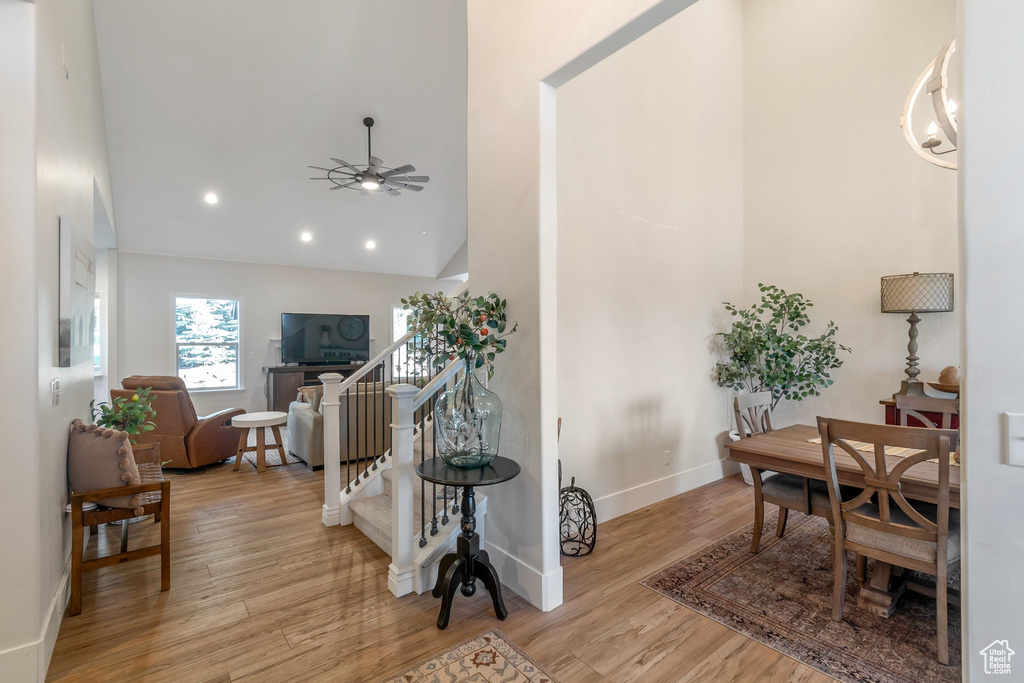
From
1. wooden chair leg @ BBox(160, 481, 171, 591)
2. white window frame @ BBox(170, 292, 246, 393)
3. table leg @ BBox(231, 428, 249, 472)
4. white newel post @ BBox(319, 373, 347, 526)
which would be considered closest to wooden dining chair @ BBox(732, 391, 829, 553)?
white newel post @ BBox(319, 373, 347, 526)

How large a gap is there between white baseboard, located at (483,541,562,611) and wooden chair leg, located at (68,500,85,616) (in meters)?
2.06

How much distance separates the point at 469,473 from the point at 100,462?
6.44 ft

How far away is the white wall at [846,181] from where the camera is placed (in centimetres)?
368

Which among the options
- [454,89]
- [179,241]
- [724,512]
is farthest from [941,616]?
[179,241]

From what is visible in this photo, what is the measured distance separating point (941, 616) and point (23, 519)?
144 inches

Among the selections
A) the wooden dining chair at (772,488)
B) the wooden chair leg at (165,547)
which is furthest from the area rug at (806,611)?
the wooden chair leg at (165,547)

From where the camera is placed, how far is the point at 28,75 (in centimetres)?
189

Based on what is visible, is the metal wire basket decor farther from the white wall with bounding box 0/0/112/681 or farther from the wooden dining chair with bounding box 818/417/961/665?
the white wall with bounding box 0/0/112/681

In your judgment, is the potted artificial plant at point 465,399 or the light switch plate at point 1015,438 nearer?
the light switch plate at point 1015,438

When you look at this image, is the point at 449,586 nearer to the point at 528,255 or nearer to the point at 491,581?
the point at 491,581

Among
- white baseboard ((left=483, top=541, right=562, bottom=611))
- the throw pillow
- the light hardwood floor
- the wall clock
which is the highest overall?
the wall clock

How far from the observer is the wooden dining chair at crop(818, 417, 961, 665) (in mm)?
1858

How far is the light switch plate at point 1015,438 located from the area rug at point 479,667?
1.64 m

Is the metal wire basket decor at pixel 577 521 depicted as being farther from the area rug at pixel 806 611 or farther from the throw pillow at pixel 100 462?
the throw pillow at pixel 100 462
